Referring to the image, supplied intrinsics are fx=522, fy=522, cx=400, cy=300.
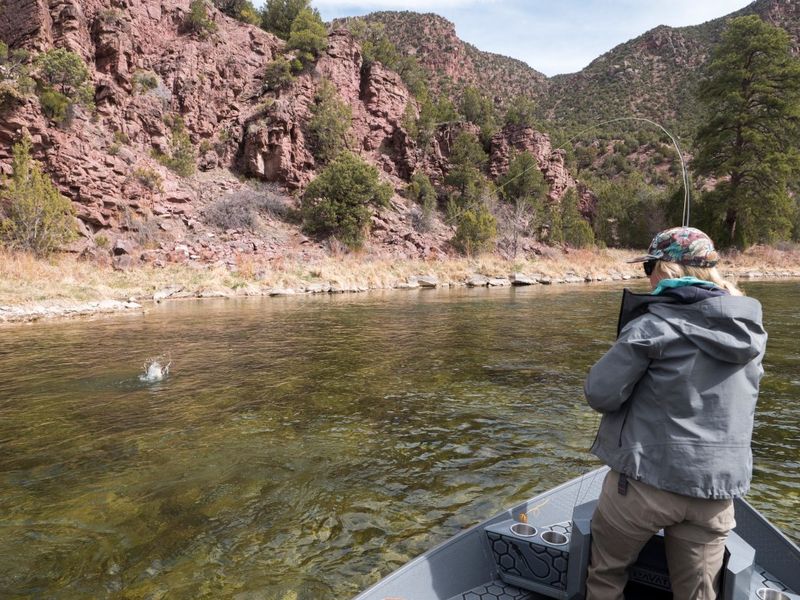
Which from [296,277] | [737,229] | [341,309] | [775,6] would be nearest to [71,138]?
[296,277]

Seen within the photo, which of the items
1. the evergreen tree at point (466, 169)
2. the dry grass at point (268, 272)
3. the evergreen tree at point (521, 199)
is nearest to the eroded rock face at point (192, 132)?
the evergreen tree at point (466, 169)

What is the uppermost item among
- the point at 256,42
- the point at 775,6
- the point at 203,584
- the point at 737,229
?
the point at 775,6

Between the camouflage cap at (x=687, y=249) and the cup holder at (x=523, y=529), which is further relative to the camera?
the cup holder at (x=523, y=529)

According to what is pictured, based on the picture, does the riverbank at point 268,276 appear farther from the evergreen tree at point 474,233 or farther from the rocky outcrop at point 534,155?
the rocky outcrop at point 534,155

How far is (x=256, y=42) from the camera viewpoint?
47188 mm

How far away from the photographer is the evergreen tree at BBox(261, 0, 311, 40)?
5197 cm

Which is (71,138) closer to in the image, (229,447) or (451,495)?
(229,447)

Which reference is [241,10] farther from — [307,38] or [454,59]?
[454,59]

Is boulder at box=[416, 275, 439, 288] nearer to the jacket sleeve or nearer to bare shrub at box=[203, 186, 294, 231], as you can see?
bare shrub at box=[203, 186, 294, 231]

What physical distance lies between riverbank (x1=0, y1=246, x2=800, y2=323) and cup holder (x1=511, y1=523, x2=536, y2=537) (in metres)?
17.3

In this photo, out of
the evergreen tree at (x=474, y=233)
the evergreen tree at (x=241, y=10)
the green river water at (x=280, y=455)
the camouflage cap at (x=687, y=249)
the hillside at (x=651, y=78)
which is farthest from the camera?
the hillside at (x=651, y=78)

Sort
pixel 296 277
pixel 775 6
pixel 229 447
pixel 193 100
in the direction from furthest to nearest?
pixel 775 6
pixel 193 100
pixel 296 277
pixel 229 447

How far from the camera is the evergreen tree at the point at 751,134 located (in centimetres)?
3556

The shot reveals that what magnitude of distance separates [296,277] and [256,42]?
30654mm
